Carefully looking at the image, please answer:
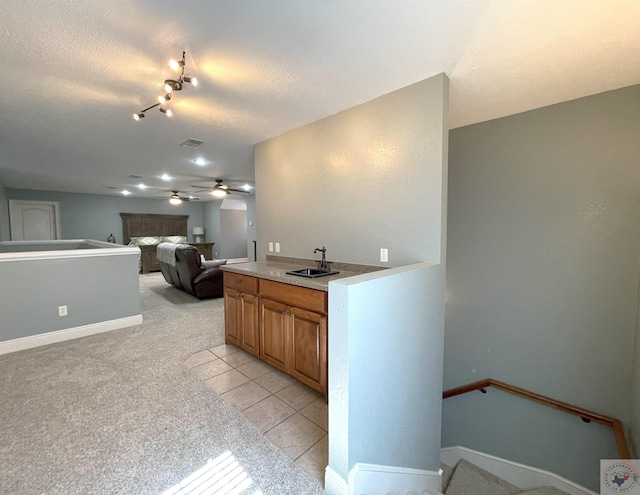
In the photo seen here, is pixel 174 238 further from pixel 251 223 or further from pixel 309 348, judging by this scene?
pixel 309 348

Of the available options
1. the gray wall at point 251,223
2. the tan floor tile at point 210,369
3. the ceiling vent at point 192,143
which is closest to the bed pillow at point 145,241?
the gray wall at point 251,223

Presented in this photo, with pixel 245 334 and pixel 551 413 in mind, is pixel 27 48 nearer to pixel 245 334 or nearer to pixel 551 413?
pixel 245 334

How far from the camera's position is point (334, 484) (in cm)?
132

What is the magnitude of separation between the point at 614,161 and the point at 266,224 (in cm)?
336

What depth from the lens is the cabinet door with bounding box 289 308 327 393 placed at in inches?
78.5

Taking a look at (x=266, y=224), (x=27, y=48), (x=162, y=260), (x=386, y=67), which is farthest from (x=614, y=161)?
(x=162, y=260)

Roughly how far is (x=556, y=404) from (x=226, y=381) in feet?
9.80

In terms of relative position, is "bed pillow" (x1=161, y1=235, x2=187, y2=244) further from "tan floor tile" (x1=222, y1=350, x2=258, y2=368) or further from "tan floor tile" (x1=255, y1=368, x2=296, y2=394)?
"tan floor tile" (x1=255, y1=368, x2=296, y2=394)

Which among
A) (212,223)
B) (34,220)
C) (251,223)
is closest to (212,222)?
(212,223)

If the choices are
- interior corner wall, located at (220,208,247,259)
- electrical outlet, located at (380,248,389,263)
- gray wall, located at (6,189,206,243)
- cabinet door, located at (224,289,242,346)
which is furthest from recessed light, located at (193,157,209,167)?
gray wall, located at (6,189,206,243)

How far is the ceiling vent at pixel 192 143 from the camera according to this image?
3.36m

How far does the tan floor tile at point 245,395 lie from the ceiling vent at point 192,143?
9.43 ft

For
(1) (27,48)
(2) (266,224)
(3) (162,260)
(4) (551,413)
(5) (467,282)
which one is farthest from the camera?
(3) (162,260)

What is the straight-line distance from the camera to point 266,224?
343 cm
